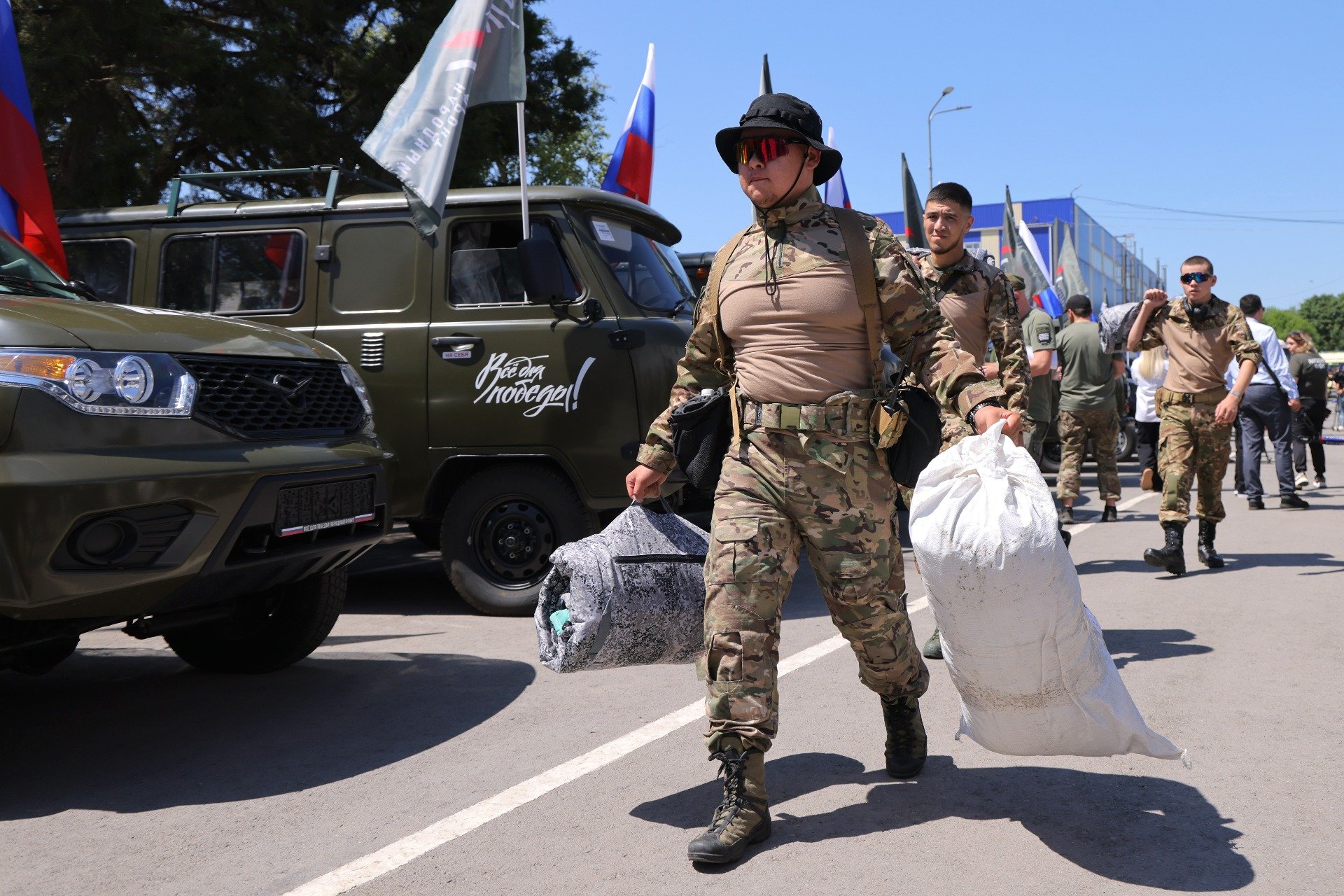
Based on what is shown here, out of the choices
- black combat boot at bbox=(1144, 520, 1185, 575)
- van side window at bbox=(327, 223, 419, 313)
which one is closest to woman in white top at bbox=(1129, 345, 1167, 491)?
black combat boot at bbox=(1144, 520, 1185, 575)

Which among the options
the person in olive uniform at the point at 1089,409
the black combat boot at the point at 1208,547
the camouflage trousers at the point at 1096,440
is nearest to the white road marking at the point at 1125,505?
the person in olive uniform at the point at 1089,409

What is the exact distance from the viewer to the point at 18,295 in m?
4.31

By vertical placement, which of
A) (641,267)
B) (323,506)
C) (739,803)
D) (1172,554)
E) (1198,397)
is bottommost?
(739,803)

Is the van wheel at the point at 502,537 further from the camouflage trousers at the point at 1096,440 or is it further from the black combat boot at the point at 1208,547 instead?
the camouflage trousers at the point at 1096,440

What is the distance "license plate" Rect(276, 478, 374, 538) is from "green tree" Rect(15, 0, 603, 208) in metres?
7.35

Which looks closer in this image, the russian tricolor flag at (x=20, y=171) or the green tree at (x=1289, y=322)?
the russian tricolor flag at (x=20, y=171)

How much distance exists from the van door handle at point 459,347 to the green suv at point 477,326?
1 cm

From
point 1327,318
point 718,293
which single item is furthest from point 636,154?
point 1327,318

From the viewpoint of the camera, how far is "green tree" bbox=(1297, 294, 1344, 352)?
5251 inches

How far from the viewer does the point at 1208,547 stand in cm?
816

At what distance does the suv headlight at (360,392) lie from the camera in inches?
194

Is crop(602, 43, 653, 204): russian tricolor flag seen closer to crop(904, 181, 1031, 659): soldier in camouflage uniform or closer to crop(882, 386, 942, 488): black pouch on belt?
crop(904, 181, 1031, 659): soldier in camouflage uniform

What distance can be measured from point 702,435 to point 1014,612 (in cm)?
106

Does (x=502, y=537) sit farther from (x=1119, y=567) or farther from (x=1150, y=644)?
(x=1119, y=567)
